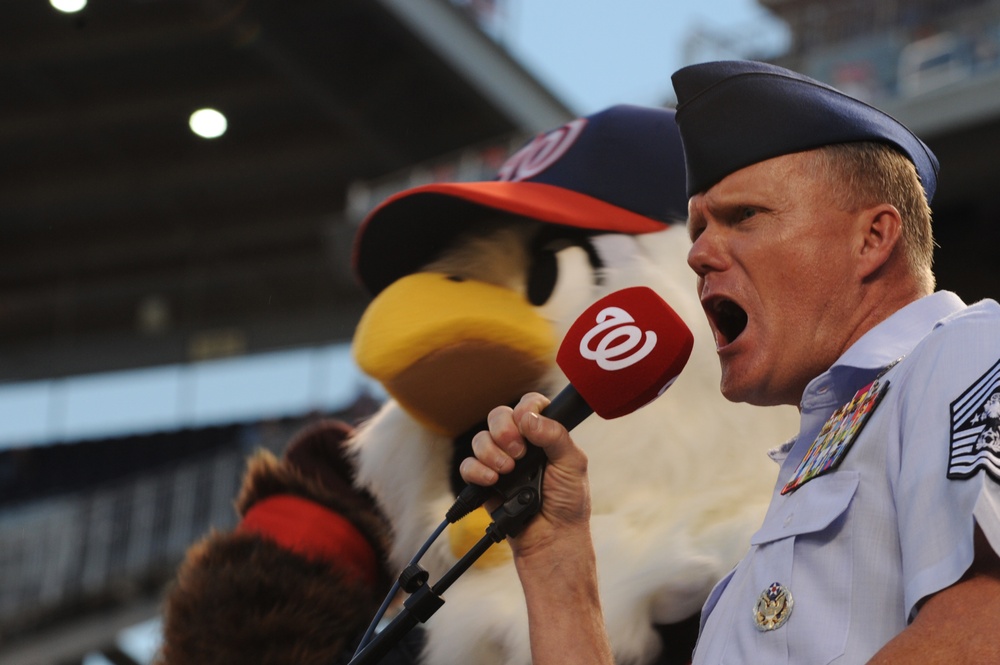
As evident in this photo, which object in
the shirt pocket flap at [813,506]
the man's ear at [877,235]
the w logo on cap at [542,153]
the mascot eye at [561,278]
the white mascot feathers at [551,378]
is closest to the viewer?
the shirt pocket flap at [813,506]

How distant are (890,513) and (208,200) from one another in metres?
9.22

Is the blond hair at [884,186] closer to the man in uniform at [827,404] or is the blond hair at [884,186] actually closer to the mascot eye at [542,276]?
the man in uniform at [827,404]

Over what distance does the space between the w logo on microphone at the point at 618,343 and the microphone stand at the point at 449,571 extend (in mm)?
101

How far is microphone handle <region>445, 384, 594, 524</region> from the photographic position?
121 cm

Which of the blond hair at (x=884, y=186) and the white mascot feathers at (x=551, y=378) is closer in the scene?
the blond hair at (x=884, y=186)

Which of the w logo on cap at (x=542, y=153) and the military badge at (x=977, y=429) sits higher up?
the w logo on cap at (x=542, y=153)

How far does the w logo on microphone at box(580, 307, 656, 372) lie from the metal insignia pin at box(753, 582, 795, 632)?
0.86ft

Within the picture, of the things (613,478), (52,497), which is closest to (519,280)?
(613,478)

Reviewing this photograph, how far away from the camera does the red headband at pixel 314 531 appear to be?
202 cm

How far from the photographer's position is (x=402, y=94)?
28.1 feet

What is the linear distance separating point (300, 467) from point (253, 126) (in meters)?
7.03

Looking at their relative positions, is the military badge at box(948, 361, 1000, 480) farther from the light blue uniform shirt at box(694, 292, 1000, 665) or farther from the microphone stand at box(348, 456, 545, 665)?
the microphone stand at box(348, 456, 545, 665)

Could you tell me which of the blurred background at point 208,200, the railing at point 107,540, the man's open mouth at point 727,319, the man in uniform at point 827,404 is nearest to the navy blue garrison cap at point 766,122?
the man in uniform at point 827,404

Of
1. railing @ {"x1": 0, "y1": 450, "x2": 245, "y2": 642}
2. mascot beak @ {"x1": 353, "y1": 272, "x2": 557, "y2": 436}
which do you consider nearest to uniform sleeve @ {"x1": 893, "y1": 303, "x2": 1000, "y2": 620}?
mascot beak @ {"x1": 353, "y1": 272, "x2": 557, "y2": 436}
